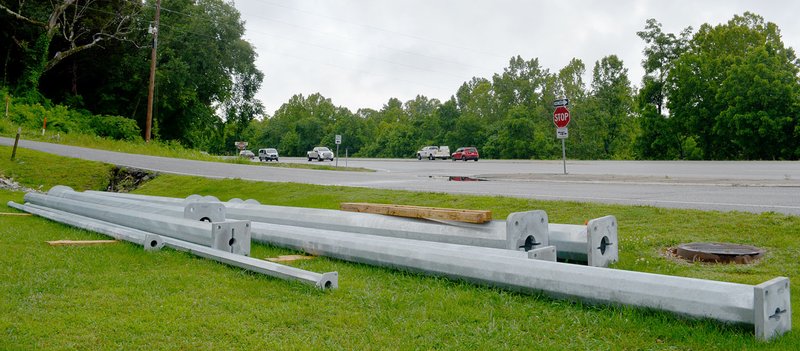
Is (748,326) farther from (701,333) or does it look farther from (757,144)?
(757,144)

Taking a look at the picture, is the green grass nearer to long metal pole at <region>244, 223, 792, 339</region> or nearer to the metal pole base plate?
long metal pole at <region>244, 223, 792, 339</region>

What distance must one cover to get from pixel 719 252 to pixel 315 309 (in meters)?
4.02

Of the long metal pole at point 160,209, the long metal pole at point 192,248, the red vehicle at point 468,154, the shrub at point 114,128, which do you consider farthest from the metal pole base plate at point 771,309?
the red vehicle at point 468,154

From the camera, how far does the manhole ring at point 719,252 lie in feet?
18.8

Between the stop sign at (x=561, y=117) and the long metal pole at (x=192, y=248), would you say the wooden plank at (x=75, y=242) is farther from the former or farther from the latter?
the stop sign at (x=561, y=117)

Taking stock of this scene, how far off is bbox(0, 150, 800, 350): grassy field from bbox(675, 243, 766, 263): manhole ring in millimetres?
140

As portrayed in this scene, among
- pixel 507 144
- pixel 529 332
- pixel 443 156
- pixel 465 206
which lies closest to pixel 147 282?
pixel 529 332

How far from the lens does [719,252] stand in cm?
577

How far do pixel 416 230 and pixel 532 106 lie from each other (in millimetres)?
73530

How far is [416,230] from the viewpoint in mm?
6344

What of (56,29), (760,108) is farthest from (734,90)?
(56,29)

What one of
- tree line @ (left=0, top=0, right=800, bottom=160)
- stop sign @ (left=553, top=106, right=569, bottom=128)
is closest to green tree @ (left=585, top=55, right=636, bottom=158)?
tree line @ (left=0, top=0, right=800, bottom=160)

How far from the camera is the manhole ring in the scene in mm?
5719

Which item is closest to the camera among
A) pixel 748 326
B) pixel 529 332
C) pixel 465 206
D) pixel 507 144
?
pixel 748 326
